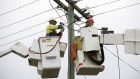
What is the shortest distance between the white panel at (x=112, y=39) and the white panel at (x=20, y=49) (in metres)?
1.95

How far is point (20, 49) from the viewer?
683cm

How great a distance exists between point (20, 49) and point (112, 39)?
2.39m

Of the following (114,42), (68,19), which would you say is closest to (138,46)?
(114,42)

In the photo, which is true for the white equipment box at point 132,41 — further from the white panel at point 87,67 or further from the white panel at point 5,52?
the white panel at point 5,52

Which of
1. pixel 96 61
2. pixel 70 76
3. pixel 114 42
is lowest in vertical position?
pixel 70 76

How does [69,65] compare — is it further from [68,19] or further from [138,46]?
[138,46]

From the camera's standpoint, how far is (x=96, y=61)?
20.4 feet

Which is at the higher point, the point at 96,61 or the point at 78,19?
the point at 78,19

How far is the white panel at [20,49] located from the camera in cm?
673

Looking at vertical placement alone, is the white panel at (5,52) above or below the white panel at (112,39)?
below

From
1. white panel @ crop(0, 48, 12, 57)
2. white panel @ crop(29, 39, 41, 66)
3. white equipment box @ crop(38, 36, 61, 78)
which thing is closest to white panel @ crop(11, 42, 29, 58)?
white panel @ crop(0, 48, 12, 57)

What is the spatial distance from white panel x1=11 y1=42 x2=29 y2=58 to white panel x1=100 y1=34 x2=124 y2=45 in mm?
1951

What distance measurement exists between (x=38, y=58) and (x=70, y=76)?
122cm

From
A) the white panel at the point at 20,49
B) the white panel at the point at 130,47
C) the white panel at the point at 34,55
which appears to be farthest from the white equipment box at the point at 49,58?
the white panel at the point at 130,47
